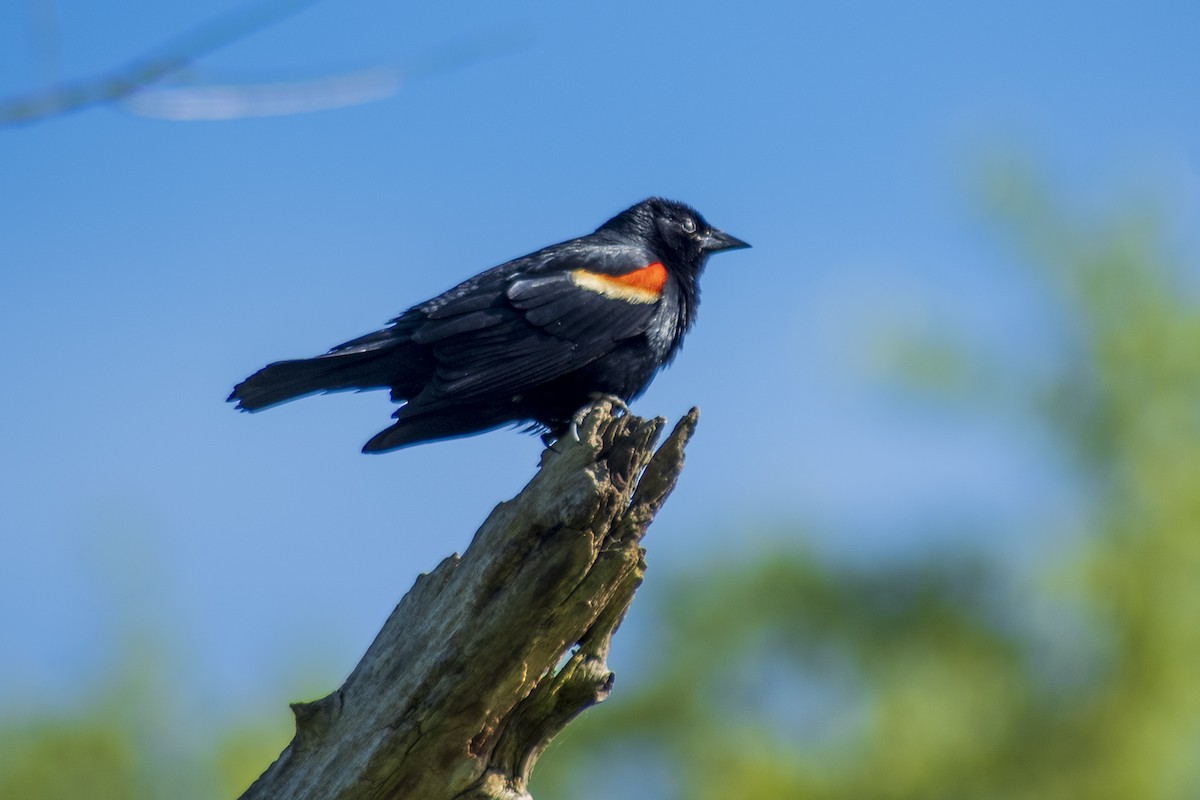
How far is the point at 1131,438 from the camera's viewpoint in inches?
572

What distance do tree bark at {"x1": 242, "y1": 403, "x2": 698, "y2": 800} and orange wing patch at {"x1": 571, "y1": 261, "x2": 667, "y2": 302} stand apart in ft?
5.39

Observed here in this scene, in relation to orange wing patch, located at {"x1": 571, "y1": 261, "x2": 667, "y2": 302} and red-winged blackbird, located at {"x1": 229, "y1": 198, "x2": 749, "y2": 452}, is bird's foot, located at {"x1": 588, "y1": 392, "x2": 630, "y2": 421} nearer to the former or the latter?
red-winged blackbird, located at {"x1": 229, "y1": 198, "x2": 749, "y2": 452}

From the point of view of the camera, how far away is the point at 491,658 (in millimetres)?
3459

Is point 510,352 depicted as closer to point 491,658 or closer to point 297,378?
point 297,378

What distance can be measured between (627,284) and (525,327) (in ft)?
1.93

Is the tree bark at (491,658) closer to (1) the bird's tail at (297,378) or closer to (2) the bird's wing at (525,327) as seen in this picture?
(2) the bird's wing at (525,327)

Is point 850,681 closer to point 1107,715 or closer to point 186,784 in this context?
point 1107,715

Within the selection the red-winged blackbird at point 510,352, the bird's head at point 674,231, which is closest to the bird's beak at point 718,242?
the bird's head at point 674,231

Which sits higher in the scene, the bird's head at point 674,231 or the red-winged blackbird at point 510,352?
the bird's head at point 674,231

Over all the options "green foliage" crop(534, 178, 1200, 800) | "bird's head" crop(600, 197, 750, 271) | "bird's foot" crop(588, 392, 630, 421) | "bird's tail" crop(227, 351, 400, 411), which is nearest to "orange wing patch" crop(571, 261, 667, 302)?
"bird's foot" crop(588, 392, 630, 421)

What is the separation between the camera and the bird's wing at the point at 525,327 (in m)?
4.88

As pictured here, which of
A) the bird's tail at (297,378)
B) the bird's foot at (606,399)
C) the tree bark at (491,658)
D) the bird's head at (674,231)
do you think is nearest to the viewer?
the tree bark at (491,658)

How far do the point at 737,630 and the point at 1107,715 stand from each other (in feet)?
14.6

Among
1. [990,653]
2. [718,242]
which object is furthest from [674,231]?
[990,653]
